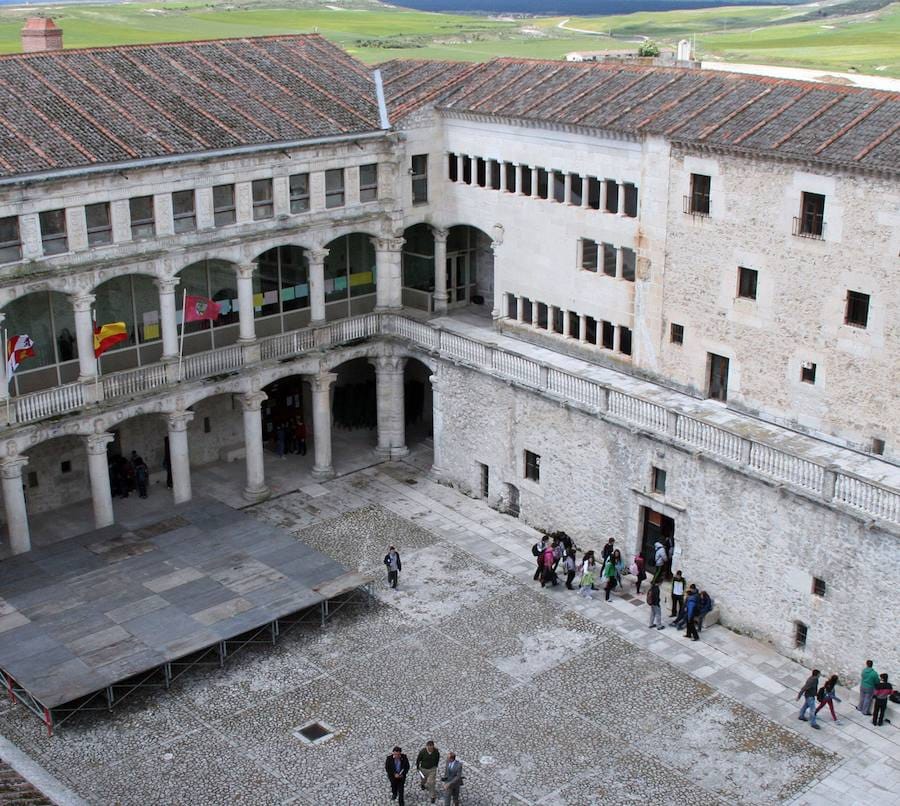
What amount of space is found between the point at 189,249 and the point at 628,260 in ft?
51.2

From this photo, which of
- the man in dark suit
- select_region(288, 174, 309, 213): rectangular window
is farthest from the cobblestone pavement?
select_region(288, 174, 309, 213): rectangular window

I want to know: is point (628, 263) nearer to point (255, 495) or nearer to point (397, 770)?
point (255, 495)

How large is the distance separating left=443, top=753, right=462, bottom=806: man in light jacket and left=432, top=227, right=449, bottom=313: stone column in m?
25.6

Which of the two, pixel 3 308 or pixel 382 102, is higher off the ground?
pixel 382 102

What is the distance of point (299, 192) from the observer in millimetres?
46938

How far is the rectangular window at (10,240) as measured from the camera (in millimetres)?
39562

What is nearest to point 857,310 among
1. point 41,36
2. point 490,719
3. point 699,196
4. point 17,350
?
point 699,196

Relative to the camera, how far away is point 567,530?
45.1 meters

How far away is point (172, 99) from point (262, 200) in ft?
16.0

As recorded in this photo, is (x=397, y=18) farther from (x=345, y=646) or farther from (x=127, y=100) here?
(x=345, y=646)

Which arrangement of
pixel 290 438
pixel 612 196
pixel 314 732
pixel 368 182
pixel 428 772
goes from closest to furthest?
pixel 428 772 < pixel 314 732 < pixel 612 196 < pixel 368 182 < pixel 290 438

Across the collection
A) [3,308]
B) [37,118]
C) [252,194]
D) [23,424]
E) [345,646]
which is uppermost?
[37,118]

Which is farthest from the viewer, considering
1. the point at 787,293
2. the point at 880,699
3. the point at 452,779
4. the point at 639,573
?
the point at 639,573

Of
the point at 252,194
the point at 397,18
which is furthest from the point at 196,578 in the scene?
the point at 397,18
